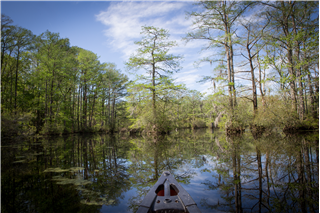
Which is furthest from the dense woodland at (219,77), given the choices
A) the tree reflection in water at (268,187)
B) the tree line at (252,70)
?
the tree reflection in water at (268,187)

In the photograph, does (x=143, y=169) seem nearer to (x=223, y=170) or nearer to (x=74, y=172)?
(x=74, y=172)

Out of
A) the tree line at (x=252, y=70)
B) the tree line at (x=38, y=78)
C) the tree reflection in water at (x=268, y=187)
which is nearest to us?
the tree reflection in water at (x=268, y=187)

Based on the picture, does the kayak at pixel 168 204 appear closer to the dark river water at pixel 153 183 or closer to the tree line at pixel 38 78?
the dark river water at pixel 153 183

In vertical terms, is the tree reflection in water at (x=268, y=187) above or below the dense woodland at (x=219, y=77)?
below

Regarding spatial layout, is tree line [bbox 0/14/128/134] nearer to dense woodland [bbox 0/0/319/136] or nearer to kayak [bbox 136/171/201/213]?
dense woodland [bbox 0/0/319/136]

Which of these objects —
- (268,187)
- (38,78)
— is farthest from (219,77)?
(38,78)

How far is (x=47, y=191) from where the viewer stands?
9.49 ft

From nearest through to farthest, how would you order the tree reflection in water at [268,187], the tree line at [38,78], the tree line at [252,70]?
the tree reflection in water at [268,187]
the tree line at [252,70]
the tree line at [38,78]

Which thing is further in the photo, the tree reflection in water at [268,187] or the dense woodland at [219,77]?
the dense woodland at [219,77]

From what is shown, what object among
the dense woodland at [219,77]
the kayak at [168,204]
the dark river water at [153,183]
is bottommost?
the dark river water at [153,183]

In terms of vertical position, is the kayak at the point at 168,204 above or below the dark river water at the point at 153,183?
above

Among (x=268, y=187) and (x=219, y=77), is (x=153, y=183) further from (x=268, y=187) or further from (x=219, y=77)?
(x=219, y=77)

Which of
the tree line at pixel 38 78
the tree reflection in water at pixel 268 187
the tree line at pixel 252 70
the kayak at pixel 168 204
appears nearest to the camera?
the kayak at pixel 168 204

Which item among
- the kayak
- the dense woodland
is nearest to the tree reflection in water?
the kayak
